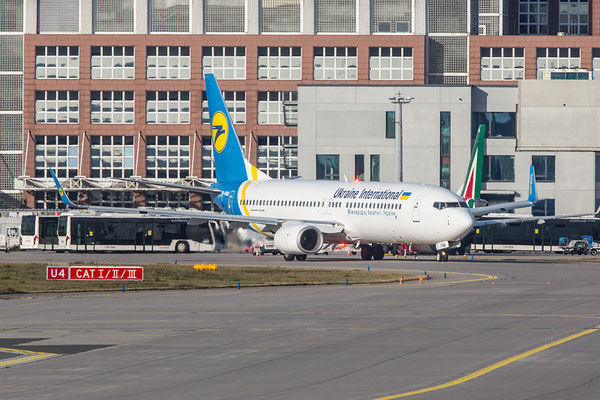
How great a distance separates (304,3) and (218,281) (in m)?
81.8

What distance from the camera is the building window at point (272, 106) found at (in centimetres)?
12112

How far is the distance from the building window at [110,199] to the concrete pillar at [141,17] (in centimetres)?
1913

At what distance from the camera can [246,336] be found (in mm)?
23219

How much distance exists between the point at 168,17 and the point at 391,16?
25015 millimetres

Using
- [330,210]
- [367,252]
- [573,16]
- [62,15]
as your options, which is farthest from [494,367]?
[573,16]

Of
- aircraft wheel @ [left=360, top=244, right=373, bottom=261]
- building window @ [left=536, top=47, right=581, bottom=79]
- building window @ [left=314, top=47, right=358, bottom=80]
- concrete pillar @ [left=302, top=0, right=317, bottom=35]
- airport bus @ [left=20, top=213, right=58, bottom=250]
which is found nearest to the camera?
aircraft wheel @ [left=360, top=244, right=373, bottom=261]

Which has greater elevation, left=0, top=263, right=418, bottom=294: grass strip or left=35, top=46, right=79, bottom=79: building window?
left=35, top=46, right=79, bottom=79: building window

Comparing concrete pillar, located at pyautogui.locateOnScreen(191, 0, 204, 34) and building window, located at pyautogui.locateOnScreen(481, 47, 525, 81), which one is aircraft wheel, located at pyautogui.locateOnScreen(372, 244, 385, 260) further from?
building window, located at pyautogui.locateOnScreen(481, 47, 525, 81)

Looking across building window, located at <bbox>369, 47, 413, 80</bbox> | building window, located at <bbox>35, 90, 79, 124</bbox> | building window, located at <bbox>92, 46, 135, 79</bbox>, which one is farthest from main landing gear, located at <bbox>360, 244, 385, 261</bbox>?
building window, located at <bbox>35, 90, 79, 124</bbox>

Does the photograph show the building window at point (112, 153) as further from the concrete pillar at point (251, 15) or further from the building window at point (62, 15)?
the concrete pillar at point (251, 15)

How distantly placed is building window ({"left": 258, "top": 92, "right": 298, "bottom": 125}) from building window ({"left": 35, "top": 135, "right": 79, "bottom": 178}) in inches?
842

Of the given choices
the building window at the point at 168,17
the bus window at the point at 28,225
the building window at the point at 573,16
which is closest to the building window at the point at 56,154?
the building window at the point at 168,17

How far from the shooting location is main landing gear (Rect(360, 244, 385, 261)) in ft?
217

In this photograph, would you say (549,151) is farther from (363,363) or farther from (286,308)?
(363,363)
